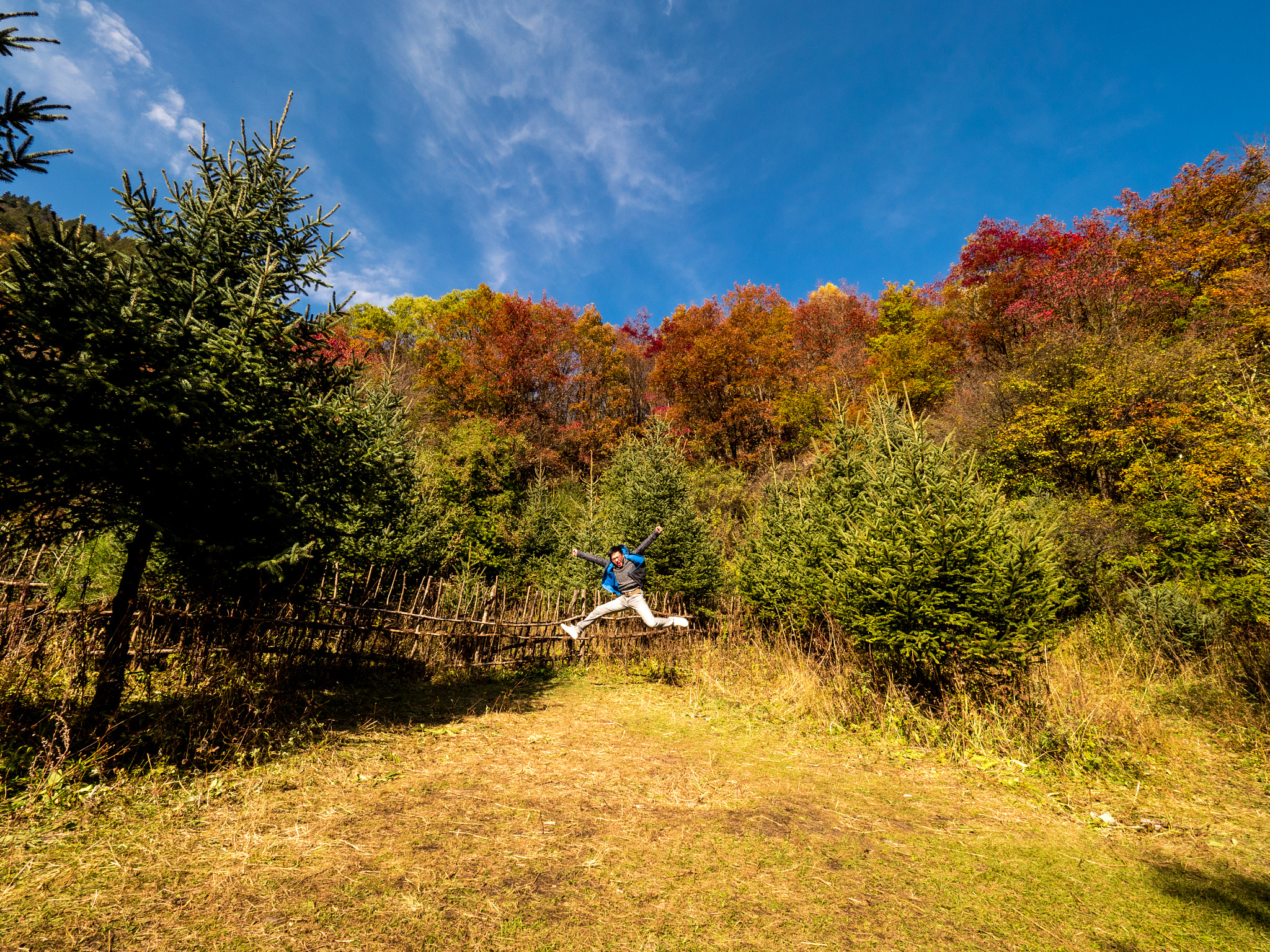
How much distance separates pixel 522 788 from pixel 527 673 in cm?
594

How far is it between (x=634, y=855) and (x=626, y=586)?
450cm

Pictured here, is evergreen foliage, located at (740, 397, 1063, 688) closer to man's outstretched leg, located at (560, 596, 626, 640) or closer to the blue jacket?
the blue jacket

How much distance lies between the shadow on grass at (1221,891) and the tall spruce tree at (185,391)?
309 inches

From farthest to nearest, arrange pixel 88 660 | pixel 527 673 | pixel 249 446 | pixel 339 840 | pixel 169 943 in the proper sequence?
pixel 527 673
pixel 249 446
pixel 88 660
pixel 339 840
pixel 169 943

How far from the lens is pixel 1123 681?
8.92 m

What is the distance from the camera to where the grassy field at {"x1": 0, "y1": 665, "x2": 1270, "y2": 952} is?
115 inches

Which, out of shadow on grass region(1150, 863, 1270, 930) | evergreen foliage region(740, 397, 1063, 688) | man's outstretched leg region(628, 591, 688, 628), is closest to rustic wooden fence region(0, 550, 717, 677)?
man's outstretched leg region(628, 591, 688, 628)

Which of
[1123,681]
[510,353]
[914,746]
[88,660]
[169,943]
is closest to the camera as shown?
[169,943]

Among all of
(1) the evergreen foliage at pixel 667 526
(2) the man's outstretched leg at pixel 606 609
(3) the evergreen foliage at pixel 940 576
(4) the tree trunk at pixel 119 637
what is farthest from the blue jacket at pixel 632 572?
(4) the tree trunk at pixel 119 637

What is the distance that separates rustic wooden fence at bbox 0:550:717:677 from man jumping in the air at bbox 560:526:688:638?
2.68 m

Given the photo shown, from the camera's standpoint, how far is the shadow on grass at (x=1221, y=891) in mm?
3436

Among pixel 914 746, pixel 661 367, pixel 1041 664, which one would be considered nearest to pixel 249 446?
pixel 914 746

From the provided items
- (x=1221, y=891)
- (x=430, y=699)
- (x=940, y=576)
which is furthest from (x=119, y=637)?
(x=1221, y=891)

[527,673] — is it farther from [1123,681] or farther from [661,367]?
[661,367]
